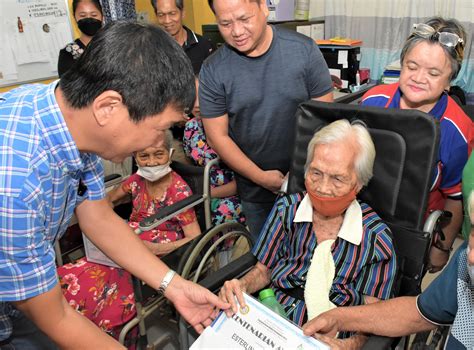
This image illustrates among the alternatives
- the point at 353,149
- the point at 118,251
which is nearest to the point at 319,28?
the point at 353,149

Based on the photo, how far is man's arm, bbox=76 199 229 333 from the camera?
131 cm

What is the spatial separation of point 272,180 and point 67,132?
1.12m

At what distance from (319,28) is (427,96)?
2.19 meters

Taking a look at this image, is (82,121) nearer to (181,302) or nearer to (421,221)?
(181,302)

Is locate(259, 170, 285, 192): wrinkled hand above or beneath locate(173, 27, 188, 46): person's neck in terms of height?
beneath

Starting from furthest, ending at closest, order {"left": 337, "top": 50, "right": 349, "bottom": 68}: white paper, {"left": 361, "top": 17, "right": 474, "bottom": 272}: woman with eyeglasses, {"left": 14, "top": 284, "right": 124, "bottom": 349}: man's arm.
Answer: {"left": 337, "top": 50, "right": 349, "bottom": 68}: white paper
{"left": 361, "top": 17, "right": 474, "bottom": 272}: woman with eyeglasses
{"left": 14, "top": 284, "right": 124, "bottom": 349}: man's arm

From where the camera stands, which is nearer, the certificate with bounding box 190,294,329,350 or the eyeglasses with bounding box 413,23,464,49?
the certificate with bounding box 190,294,329,350

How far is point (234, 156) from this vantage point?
1.88m

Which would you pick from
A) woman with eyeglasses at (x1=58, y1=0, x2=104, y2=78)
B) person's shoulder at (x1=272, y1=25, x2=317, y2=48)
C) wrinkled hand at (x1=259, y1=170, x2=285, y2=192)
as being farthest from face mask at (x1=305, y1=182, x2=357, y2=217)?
woman with eyeglasses at (x1=58, y1=0, x2=104, y2=78)

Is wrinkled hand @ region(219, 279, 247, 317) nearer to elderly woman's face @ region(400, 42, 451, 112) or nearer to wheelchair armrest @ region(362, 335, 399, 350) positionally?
wheelchair armrest @ region(362, 335, 399, 350)

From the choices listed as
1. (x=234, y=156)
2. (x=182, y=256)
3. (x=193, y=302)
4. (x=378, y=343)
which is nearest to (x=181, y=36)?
(x=234, y=156)

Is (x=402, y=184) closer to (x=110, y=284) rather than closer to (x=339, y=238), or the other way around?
(x=339, y=238)

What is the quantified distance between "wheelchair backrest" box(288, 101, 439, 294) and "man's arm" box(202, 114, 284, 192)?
0.46 m

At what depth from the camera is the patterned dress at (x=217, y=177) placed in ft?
7.29
